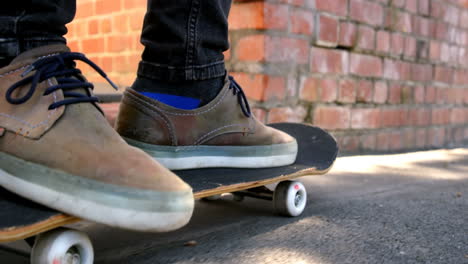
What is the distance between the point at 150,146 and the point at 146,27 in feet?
0.91

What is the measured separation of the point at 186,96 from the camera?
109 cm

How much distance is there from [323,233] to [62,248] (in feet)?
1.83

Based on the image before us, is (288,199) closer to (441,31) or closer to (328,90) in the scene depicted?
(328,90)

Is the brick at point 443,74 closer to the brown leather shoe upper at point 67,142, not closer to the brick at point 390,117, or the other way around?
the brick at point 390,117

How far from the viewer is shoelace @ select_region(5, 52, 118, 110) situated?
2.51 ft

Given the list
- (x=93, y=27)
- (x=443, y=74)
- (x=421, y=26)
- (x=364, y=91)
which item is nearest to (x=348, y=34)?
(x=364, y=91)

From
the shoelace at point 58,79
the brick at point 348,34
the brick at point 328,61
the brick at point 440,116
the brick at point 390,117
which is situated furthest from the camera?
the brick at point 440,116

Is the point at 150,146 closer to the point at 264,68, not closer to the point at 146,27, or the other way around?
the point at 146,27

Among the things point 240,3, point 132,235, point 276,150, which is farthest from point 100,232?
point 240,3

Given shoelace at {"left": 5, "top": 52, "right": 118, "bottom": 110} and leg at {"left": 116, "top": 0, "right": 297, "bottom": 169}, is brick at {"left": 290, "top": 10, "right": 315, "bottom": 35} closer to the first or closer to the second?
leg at {"left": 116, "top": 0, "right": 297, "bottom": 169}

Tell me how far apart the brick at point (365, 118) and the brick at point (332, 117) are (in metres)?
0.05

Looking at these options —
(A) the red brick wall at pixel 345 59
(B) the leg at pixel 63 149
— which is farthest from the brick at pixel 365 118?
(B) the leg at pixel 63 149

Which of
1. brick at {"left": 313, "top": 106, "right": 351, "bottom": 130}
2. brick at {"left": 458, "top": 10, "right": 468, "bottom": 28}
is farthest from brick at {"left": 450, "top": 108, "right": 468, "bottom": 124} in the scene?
brick at {"left": 313, "top": 106, "right": 351, "bottom": 130}

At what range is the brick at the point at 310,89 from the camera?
6.81ft
